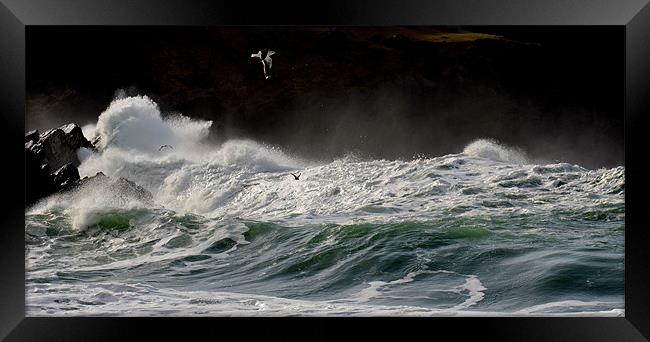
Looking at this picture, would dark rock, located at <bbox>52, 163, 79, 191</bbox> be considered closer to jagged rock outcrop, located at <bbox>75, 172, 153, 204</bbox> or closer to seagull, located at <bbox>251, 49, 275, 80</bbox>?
jagged rock outcrop, located at <bbox>75, 172, 153, 204</bbox>

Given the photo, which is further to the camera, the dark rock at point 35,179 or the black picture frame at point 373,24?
the dark rock at point 35,179

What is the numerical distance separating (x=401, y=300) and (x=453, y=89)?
47.8 inches

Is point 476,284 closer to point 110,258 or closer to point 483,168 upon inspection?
point 483,168

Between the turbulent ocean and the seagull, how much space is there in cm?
42

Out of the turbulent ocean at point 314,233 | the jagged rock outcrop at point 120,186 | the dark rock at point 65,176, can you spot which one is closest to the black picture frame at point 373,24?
the turbulent ocean at point 314,233

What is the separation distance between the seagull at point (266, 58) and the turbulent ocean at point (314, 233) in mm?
418

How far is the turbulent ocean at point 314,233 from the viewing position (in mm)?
3598

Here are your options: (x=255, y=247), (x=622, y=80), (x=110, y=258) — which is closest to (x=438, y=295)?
(x=255, y=247)

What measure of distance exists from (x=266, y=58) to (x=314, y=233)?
3.37ft

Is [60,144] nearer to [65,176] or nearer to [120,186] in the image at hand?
[65,176]

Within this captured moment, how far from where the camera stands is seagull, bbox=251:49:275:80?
3717mm

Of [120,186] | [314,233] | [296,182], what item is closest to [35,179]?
[120,186]

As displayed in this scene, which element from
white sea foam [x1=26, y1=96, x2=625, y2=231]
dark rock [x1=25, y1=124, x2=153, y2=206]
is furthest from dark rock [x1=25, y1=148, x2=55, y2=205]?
white sea foam [x1=26, y1=96, x2=625, y2=231]

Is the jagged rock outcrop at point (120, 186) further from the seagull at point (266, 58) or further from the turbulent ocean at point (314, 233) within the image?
the seagull at point (266, 58)
